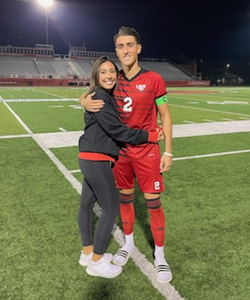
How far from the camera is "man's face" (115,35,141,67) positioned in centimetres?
240

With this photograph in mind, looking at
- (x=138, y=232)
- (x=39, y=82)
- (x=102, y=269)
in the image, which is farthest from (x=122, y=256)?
(x=39, y=82)

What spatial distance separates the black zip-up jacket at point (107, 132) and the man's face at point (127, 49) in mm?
345

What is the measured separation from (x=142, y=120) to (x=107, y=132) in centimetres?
38

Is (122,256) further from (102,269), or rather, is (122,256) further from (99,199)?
(99,199)

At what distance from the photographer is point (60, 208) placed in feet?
12.5

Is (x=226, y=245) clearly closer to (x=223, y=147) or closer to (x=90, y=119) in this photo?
(x=90, y=119)

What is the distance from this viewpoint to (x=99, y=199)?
2.49 metres

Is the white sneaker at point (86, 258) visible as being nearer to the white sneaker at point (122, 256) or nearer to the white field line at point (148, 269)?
the white sneaker at point (122, 256)

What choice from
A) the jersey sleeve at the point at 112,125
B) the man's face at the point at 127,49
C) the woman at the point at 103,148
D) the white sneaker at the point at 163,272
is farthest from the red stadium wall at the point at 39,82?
the white sneaker at the point at 163,272

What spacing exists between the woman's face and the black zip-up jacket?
0.08 metres

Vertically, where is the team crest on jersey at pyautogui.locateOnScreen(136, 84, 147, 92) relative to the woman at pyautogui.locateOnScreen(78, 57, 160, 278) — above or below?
above

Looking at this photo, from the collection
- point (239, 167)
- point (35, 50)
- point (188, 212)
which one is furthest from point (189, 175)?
point (35, 50)

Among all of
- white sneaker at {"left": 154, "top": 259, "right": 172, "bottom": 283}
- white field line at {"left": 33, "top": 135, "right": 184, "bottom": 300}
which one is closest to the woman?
white field line at {"left": 33, "top": 135, "right": 184, "bottom": 300}

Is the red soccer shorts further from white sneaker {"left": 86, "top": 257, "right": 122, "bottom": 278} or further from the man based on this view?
white sneaker {"left": 86, "top": 257, "right": 122, "bottom": 278}
